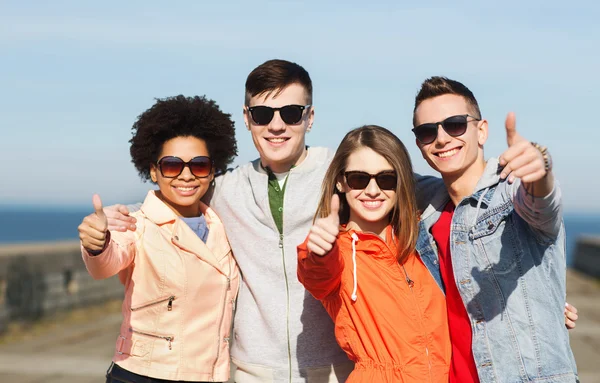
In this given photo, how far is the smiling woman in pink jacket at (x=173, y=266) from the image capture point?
346 centimetres

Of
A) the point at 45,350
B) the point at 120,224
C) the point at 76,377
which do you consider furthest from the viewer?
the point at 45,350

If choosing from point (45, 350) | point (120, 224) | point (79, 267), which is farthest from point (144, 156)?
point (79, 267)

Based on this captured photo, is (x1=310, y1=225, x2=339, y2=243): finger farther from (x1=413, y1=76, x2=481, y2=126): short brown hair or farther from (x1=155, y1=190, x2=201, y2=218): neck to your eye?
(x1=155, y1=190, x2=201, y2=218): neck

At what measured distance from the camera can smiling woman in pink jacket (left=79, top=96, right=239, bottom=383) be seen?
3459mm

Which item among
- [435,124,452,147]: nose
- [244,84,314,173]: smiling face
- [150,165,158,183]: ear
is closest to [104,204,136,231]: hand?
[150,165,158,183]: ear

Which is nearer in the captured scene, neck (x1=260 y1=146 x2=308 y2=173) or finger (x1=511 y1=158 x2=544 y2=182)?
finger (x1=511 y1=158 x2=544 y2=182)

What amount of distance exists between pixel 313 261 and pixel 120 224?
1054 mm

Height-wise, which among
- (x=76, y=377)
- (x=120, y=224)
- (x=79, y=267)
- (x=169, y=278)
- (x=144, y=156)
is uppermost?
(x=144, y=156)

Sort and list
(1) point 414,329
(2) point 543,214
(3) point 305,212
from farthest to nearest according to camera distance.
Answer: (3) point 305,212, (1) point 414,329, (2) point 543,214

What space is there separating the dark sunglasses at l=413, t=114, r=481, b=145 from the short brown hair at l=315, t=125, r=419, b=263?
0.42 feet

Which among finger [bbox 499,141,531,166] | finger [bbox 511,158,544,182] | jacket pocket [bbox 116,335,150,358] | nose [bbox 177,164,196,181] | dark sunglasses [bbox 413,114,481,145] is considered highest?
dark sunglasses [bbox 413,114,481,145]

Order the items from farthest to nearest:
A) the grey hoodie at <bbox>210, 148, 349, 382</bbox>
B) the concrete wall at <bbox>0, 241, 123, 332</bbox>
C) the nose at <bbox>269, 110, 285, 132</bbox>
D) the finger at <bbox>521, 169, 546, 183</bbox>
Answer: the concrete wall at <bbox>0, 241, 123, 332</bbox>, the nose at <bbox>269, 110, 285, 132</bbox>, the grey hoodie at <bbox>210, 148, 349, 382</bbox>, the finger at <bbox>521, 169, 546, 183</bbox>

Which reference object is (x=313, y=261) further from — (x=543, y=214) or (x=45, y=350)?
(x=45, y=350)

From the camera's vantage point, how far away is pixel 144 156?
3.94 m
